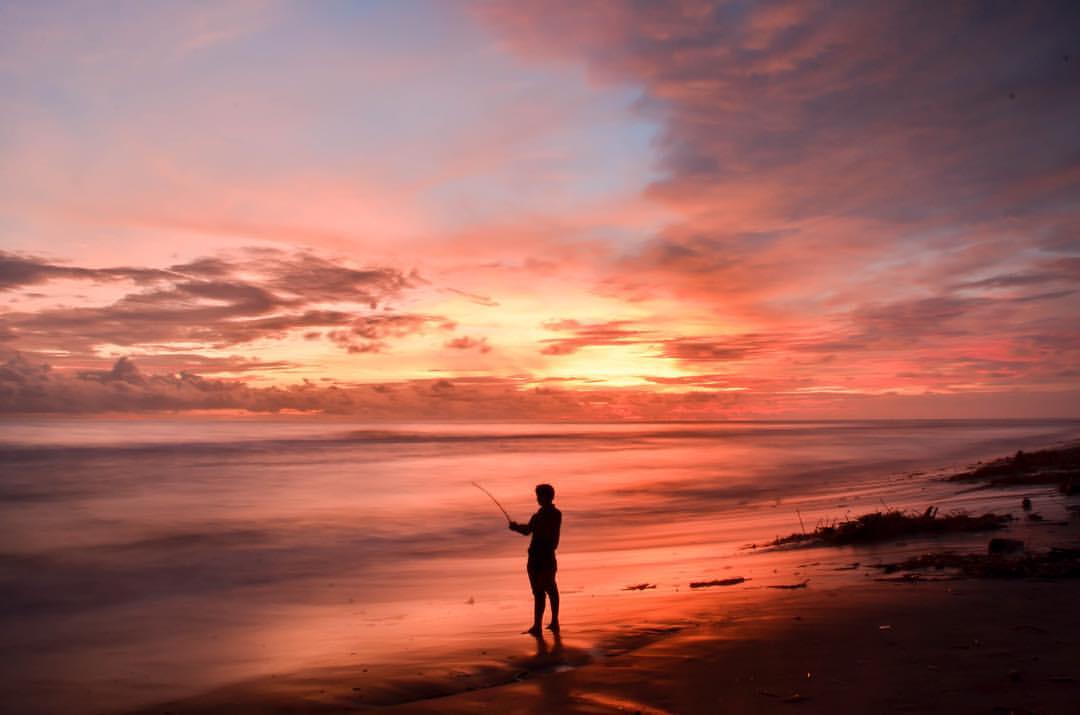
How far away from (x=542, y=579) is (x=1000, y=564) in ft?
Result: 22.8

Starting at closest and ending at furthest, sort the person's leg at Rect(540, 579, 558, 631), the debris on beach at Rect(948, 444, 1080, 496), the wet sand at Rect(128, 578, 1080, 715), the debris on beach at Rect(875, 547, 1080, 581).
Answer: the wet sand at Rect(128, 578, 1080, 715) < the person's leg at Rect(540, 579, 558, 631) < the debris on beach at Rect(875, 547, 1080, 581) < the debris on beach at Rect(948, 444, 1080, 496)

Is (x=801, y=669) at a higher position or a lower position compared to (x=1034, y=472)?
lower

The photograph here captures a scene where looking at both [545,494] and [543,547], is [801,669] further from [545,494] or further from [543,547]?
[545,494]

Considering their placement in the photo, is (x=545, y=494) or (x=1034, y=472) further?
(x=1034, y=472)

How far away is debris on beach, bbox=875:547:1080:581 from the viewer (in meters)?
10.3

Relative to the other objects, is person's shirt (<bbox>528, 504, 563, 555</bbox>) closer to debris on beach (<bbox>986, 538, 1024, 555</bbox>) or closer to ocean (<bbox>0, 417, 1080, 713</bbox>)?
ocean (<bbox>0, 417, 1080, 713</bbox>)

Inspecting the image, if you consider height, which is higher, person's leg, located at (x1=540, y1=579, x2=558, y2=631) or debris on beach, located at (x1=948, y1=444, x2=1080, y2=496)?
debris on beach, located at (x1=948, y1=444, x2=1080, y2=496)

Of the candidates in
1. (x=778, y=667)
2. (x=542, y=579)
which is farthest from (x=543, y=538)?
(x=778, y=667)

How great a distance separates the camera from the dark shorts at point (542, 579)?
408 inches

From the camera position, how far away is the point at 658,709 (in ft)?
21.5

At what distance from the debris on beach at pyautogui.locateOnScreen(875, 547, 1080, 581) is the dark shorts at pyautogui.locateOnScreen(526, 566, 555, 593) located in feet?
18.6

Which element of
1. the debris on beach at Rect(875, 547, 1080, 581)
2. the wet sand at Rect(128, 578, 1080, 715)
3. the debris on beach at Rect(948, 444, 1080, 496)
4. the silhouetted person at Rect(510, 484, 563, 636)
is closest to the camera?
the wet sand at Rect(128, 578, 1080, 715)

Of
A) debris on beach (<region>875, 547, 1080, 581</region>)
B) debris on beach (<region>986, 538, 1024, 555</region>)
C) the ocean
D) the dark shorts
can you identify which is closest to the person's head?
the dark shorts

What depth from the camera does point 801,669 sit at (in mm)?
7227
